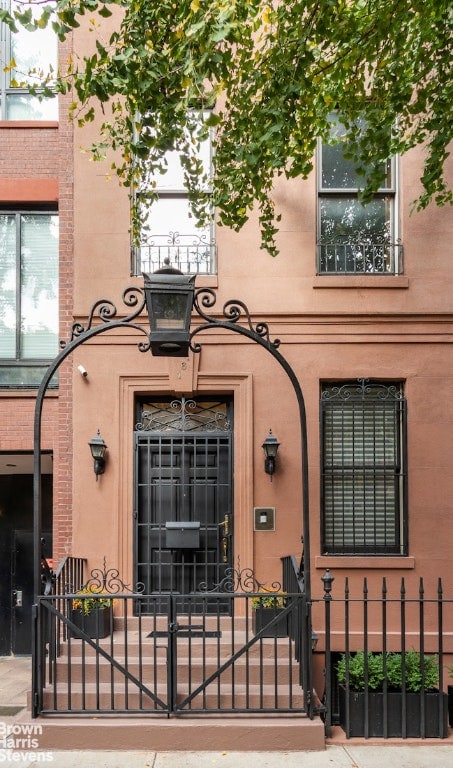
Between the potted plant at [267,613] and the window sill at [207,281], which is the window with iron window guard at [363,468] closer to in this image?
the potted plant at [267,613]

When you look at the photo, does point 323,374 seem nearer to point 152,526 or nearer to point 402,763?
point 152,526

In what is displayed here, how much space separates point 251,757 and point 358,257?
5452 millimetres

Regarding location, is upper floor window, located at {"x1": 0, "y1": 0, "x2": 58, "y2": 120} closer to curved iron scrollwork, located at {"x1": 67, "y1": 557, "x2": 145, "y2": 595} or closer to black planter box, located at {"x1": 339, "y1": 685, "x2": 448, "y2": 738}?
curved iron scrollwork, located at {"x1": 67, "y1": 557, "x2": 145, "y2": 595}

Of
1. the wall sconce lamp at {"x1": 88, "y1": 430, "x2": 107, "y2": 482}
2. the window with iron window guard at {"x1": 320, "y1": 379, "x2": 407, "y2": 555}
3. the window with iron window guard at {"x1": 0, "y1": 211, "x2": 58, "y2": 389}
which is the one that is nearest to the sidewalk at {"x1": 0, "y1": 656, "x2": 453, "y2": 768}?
Answer: the window with iron window guard at {"x1": 320, "y1": 379, "x2": 407, "y2": 555}

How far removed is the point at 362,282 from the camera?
25.8 feet

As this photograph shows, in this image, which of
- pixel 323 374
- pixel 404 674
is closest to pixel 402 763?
pixel 404 674

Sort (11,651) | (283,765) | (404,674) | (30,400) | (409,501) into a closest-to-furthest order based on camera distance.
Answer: (283,765) < (404,674) < (409,501) < (30,400) < (11,651)

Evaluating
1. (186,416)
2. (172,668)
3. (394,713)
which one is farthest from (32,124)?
(394,713)

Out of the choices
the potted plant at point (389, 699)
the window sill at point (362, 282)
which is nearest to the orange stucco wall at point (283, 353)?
the window sill at point (362, 282)

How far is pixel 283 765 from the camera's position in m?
5.59

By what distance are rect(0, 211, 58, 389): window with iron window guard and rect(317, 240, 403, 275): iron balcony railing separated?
11.5ft

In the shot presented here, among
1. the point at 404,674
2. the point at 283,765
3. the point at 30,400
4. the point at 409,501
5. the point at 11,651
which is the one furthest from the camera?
the point at 11,651

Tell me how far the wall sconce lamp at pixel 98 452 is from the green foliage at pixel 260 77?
2.58 metres

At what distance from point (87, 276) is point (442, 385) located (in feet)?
14.4
